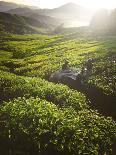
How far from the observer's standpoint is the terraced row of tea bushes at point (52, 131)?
28.5 meters

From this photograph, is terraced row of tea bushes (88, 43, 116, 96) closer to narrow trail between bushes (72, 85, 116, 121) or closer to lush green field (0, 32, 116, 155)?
lush green field (0, 32, 116, 155)

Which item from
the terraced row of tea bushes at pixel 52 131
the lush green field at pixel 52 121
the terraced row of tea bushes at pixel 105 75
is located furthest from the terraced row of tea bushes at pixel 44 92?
the terraced row of tea bushes at pixel 105 75

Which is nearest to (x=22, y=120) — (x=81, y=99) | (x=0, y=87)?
(x=81, y=99)

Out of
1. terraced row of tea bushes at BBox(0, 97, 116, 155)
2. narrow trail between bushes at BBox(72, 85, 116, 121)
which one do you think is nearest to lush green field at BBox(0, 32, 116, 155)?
terraced row of tea bushes at BBox(0, 97, 116, 155)

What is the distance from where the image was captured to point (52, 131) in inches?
1192

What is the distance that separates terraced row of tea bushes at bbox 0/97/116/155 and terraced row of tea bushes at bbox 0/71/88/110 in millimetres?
3427

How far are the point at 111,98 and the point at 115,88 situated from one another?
8.43 ft

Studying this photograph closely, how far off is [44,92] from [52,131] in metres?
12.8

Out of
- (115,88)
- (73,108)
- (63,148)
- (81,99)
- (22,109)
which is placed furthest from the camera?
(115,88)

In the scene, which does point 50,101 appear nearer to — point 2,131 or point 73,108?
point 73,108

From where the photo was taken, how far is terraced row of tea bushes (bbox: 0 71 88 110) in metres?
39.9

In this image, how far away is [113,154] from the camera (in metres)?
30.2

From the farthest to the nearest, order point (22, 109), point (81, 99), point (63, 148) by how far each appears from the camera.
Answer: point (81, 99), point (22, 109), point (63, 148)

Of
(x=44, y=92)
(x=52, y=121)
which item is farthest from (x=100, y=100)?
(x=52, y=121)
